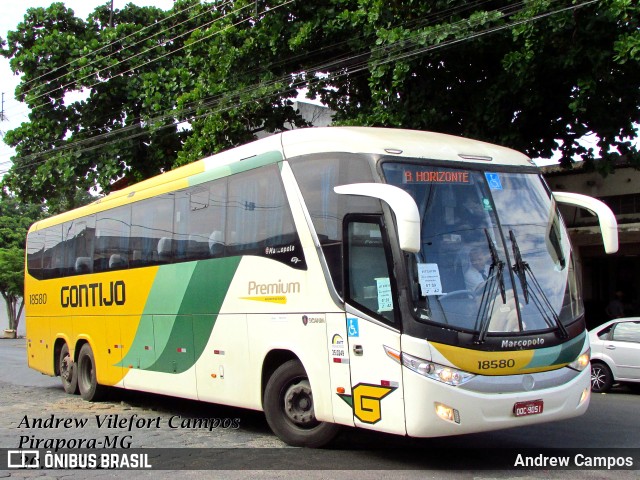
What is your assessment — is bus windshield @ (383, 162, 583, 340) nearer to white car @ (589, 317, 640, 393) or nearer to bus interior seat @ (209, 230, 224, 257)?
bus interior seat @ (209, 230, 224, 257)

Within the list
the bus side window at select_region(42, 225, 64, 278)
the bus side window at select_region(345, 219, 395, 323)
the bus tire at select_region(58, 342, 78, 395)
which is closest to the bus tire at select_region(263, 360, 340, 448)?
the bus side window at select_region(345, 219, 395, 323)

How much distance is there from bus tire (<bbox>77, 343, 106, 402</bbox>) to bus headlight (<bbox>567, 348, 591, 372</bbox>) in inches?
341

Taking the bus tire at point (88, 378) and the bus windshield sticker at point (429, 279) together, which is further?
the bus tire at point (88, 378)

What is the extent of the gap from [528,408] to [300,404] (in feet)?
8.42

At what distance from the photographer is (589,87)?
A: 13.5 metres

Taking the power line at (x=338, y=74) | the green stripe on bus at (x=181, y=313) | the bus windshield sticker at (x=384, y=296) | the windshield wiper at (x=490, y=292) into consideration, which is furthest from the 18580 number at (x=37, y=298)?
the windshield wiper at (x=490, y=292)

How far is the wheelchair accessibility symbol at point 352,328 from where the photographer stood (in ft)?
24.2

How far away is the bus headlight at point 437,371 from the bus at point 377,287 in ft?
0.06

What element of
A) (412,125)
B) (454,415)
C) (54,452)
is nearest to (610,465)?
(454,415)

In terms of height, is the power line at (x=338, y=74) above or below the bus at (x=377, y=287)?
above

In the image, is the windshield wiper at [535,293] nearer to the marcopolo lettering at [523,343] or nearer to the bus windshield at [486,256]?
the bus windshield at [486,256]

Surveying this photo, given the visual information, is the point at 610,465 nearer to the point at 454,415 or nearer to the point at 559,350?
the point at 559,350

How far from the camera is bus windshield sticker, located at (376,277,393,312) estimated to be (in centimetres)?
706

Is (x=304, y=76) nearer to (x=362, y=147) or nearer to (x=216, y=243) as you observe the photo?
(x=216, y=243)
